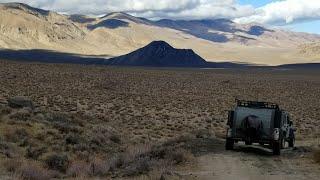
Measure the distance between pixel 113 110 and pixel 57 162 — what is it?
969 inches

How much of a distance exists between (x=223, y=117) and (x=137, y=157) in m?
24.6

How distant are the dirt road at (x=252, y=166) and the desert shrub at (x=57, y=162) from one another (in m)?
3.22

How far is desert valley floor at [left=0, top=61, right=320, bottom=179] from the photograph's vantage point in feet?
70.6

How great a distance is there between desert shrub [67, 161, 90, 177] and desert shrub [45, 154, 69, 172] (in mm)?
261

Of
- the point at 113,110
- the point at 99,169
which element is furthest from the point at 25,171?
the point at 113,110

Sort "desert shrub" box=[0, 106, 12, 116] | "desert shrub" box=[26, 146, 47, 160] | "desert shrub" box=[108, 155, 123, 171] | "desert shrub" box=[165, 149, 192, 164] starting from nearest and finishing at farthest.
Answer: "desert shrub" box=[108, 155, 123, 171] → "desert shrub" box=[165, 149, 192, 164] → "desert shrub" box=[26, 146, 47, 160] → "desert shrub" box=[0, 106, 12, 116]

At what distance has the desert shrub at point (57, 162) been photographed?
16.0m

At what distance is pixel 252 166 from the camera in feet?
54.9

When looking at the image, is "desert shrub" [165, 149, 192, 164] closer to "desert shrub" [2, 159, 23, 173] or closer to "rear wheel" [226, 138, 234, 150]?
"rear wheel" [226, 138, 234, 150]

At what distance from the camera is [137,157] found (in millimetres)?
17062

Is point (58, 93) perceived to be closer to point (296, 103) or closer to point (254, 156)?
point (296, 103)

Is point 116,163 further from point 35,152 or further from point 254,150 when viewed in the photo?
point 254,150

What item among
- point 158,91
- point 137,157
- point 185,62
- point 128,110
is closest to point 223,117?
point 128,110

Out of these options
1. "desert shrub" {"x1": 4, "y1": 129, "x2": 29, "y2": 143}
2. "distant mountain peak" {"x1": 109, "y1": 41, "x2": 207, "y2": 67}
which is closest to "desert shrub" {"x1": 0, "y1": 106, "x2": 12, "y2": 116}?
"desert shrub" {"x1": 4, "y1": 129, "x2": 29, "y2": 143}
